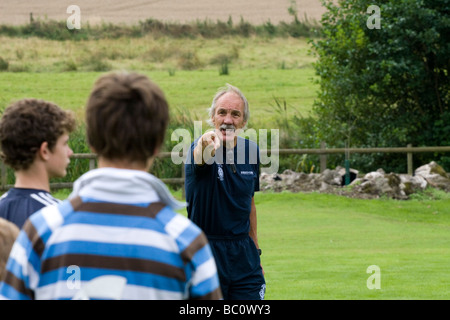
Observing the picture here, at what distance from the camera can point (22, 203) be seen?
339 centimetres

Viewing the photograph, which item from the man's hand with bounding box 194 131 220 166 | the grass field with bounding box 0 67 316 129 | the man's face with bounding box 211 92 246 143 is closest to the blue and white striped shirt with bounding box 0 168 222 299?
the man's hand with bounding box 194 131 220 166

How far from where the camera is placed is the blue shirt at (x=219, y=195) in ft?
16.4

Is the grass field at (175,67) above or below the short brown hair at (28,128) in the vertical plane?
below

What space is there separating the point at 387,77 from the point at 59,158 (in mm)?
21700

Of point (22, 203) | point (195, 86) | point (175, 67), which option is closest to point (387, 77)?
point (22, 203)

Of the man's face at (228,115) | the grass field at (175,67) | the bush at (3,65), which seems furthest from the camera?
the bush at (3,65)

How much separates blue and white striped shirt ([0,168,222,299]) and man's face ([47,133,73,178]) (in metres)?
0.87

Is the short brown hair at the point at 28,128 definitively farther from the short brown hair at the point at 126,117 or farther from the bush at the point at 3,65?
A: the bush at the point at 3,65

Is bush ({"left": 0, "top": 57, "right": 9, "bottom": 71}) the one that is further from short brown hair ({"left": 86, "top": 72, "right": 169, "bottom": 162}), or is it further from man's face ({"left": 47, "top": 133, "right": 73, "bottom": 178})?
short brown hair ({"left": 86, "top": 72, "right": 169, "bottom": 162})

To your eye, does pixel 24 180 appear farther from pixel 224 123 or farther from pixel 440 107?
pixel 440 107

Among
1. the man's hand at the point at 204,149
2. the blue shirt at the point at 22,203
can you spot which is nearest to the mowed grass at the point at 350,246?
the man's hand at the point at 204,149

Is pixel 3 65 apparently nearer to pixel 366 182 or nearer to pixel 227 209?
pixel 366 182

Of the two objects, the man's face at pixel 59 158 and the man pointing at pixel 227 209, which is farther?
the man pointing at pixel 227 209

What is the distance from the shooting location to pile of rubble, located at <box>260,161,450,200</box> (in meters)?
21.2
